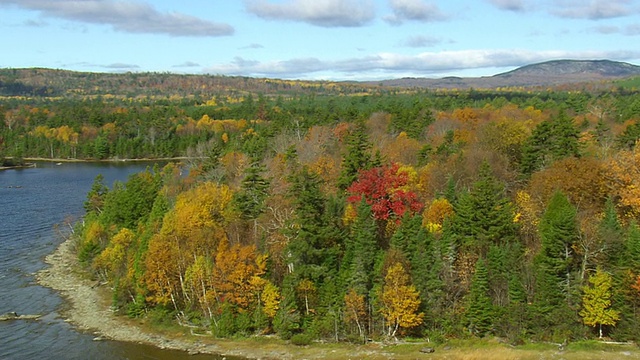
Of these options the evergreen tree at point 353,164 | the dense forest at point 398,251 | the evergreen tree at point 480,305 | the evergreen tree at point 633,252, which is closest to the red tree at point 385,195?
the dense forest at point 398,251

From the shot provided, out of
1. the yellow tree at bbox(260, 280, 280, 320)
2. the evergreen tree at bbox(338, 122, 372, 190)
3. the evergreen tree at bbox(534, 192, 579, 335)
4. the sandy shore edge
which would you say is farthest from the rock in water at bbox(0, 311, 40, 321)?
the evergreen tree at bbox(534, 192, 579, 335)

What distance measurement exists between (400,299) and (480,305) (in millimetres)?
4622

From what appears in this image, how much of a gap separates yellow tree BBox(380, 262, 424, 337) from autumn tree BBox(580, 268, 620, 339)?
9.11m

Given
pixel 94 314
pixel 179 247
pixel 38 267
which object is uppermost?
pixel 179 247

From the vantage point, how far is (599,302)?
32.0 metres

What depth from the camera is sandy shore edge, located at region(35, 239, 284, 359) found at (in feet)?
111

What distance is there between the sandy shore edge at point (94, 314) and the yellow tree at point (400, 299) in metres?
6.47

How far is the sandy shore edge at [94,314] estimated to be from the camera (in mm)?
33906

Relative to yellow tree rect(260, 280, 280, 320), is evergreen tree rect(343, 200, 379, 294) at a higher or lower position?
higher

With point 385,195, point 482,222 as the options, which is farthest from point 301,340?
point 482,222

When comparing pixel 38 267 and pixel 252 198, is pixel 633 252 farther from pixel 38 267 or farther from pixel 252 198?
pixel 38 267

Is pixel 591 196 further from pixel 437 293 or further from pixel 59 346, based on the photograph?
pixel 59 346

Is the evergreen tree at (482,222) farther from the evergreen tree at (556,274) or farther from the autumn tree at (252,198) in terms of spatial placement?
the autumn tree at (252,198)

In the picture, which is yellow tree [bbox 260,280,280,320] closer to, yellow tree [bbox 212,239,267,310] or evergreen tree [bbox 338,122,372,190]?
yellow tree [bbox 212,239,267,310]
